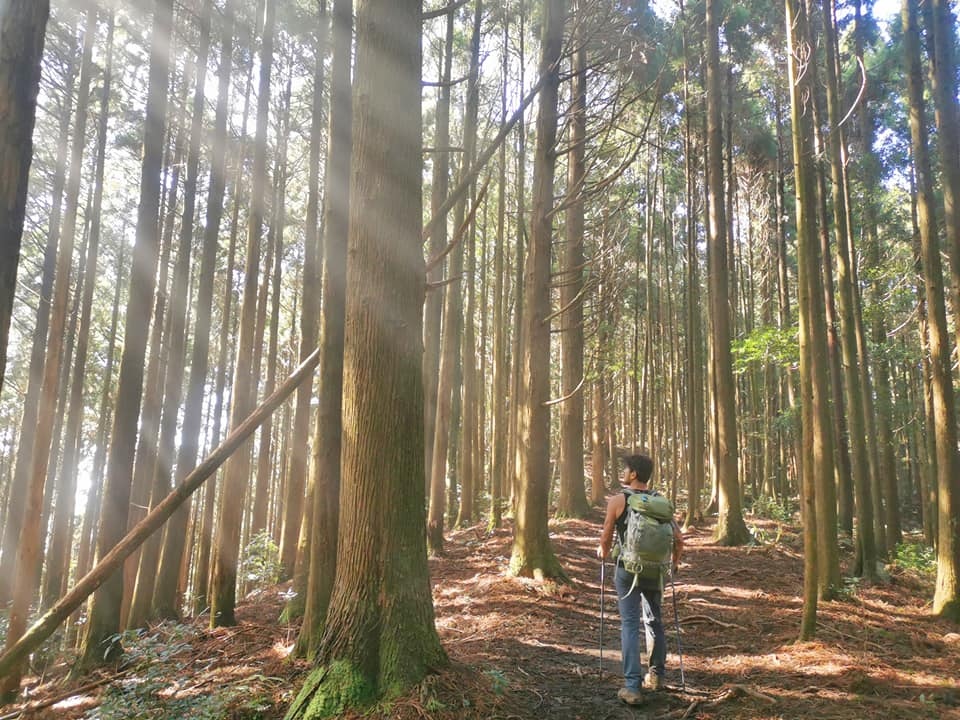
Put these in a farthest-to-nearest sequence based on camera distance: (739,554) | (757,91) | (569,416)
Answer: (757,91) < (569,416) < (739,554)

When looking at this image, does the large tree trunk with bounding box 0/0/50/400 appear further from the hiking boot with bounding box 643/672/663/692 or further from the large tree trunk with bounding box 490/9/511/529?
the large tree trunk with bounding box 490/9/511/529

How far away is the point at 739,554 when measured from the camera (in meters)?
11.1

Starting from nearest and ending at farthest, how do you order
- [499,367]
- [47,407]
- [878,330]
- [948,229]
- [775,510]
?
1. [948,229]
2. [47,407]
3. [499,367]
4. [878,330]
5. [775,510]

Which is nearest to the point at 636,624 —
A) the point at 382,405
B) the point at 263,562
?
the point at 382,405

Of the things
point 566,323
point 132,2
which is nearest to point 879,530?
point 566,323

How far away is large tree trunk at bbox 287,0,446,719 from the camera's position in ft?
12.4

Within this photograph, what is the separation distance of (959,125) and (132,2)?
45.8 feet

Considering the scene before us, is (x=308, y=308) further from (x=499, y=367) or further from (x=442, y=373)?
(x=499, y=367)

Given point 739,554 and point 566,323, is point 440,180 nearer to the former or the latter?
point 566,323

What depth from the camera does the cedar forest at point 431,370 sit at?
3.99 metres

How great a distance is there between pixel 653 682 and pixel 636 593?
0.71 m

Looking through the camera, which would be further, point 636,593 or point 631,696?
point 636,593

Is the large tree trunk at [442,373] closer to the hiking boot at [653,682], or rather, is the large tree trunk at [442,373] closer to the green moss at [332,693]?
the hiking boot at [653,682]

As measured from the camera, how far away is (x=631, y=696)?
442 centimetres
